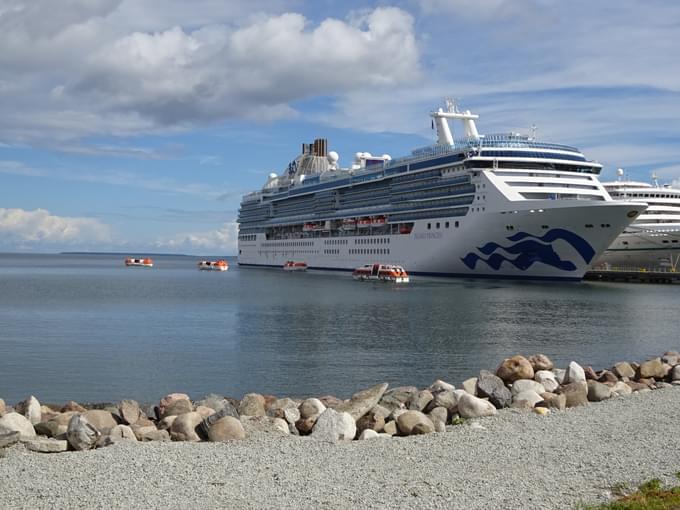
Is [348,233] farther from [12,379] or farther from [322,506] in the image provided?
[322,506]

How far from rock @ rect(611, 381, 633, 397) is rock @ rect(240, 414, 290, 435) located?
650 cm

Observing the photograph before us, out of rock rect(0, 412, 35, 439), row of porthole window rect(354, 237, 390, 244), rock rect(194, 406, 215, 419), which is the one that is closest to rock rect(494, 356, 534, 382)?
rock rect(194, 406, 215, 419)

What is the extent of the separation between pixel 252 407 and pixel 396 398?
2629 mm

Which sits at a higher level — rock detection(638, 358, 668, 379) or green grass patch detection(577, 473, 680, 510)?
green grass patch detection(577, 473, 680, 510)

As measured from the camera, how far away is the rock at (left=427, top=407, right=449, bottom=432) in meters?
11.1

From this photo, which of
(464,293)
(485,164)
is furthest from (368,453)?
(485,164)

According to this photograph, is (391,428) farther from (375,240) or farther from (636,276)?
(375,240)

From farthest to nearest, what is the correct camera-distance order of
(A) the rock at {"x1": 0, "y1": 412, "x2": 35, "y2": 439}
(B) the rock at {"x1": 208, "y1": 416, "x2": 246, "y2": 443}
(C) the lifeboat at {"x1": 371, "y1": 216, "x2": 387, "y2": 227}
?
(C) the lifeboat at {"x1": 371, "y1": 216, "x2": 387, "y2": 227} → (B) the rock at {"x1": 208, "y1": 416, "x2": 246, "y2": 443} → (A) the rock at {"x1": 0, "y1": 412, "x2": 35, "y2": 439}

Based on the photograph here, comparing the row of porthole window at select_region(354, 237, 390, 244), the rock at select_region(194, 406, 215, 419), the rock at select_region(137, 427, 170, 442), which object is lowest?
the rock at select_region(137, 427, 170, 442)

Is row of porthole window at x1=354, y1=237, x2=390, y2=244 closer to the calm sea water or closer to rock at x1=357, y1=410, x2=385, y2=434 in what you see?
the calm sea water

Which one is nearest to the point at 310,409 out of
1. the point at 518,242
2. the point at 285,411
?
the point at 285,411

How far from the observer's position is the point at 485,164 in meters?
56.7

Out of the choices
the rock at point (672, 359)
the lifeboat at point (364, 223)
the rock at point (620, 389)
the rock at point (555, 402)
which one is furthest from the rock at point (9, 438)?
the lifeboat at point (364, 223)

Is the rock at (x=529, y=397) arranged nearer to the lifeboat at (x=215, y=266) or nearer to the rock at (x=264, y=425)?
the rock at (x=264, y=425)
